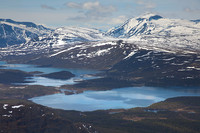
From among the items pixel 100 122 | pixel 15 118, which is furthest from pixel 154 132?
pixel 15 118

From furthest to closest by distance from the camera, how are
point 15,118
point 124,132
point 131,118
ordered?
point 131,118 → point 124,132 → point 15,118

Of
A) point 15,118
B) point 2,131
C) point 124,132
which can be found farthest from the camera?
point 124,132

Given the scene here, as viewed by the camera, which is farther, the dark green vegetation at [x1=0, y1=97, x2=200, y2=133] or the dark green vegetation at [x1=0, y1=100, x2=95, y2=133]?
the dark green vegetation at [x1=0, y1=97, x2=200, y2=133]

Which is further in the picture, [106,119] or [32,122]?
[106,119]

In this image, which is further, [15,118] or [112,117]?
[112,117]

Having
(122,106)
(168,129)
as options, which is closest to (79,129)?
(168,129)

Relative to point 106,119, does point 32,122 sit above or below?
above

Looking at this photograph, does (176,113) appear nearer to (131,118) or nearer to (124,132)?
(131,118)

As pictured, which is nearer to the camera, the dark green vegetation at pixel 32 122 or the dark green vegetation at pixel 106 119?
the dark green vegetation at pixel 32 122
